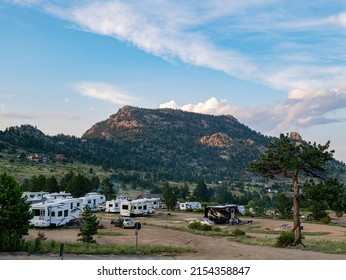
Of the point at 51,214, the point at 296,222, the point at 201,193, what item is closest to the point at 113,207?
the point at 51,214

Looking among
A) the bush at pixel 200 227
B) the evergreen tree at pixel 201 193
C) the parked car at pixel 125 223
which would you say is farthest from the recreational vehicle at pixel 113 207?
the evergreen tree at pixel 201 193

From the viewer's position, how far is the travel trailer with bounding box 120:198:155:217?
187 feet

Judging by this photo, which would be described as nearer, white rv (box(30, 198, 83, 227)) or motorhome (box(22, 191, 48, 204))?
white rv (box(30, 198, 83, 227))

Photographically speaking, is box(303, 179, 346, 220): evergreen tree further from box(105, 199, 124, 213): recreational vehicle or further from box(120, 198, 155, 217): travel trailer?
box(105, 199, 124, 213): recreational vehicle

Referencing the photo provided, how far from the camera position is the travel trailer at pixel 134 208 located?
187 feet

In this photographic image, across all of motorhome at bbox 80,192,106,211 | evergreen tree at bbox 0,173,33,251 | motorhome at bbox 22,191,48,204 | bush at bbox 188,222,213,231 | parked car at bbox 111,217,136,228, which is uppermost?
evergreen tree at bbox 0,173,33,251

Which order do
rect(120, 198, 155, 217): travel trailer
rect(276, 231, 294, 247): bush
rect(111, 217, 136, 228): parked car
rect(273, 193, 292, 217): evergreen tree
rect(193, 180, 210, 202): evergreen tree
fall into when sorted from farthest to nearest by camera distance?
rect(193, 180, 210, 202): evergreen tree
rect(273, 193, 292, 217): evergreen tree
rect(120, 198, 155, 217): travel trailer
rect(111, 217, 136, 228): parked car
rect(276, 231, 294, 247): bush

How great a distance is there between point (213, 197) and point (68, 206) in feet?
291

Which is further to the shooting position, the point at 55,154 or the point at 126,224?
the point at 55,154

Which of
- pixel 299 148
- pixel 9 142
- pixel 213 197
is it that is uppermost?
pixel 9 142

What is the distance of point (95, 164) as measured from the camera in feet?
540

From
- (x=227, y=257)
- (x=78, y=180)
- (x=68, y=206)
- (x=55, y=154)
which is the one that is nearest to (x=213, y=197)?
(x=78, y=180)

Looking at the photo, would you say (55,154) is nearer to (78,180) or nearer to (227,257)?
(78,180)

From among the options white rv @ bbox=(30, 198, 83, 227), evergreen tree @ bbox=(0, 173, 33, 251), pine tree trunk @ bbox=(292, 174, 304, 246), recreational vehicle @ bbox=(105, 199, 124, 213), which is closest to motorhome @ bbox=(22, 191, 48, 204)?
white rv @ bbox=(30, 198, 83, 227)
